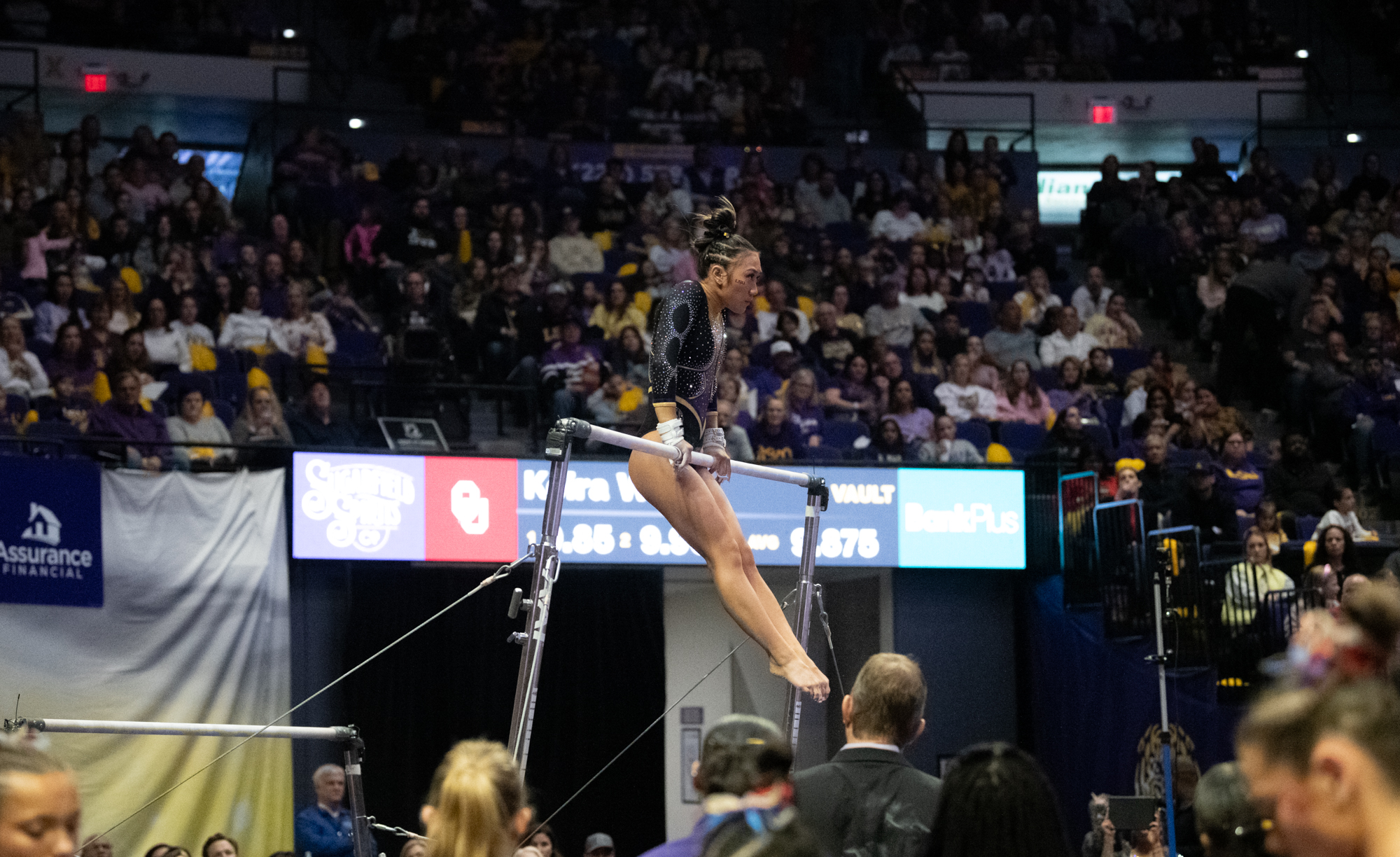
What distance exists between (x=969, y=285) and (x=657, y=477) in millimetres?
8832

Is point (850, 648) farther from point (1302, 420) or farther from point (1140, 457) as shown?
point (1302, 420)

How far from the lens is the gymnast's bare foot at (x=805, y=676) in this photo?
5141 millimetres

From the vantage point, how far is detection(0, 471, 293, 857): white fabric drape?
8.96 meters

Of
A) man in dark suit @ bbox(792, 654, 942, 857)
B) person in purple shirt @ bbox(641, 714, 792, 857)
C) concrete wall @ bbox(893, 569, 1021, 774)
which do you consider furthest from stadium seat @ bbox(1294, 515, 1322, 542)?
person in purple shirt @ bbox(641, 714, 792, 857)

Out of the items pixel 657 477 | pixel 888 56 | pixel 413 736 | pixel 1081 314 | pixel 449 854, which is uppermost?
pixel 888 56

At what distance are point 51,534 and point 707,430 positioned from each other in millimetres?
5153

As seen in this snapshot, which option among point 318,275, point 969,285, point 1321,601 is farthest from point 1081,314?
point 318,275

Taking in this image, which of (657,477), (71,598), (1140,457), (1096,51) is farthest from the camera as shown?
(1096,51)

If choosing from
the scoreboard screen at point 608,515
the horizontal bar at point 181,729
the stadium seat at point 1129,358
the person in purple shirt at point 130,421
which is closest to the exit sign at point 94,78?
the person in purple shirt at point 130,421

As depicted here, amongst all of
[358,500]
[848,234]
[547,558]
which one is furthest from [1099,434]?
[547,558]

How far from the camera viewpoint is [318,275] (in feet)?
41.1

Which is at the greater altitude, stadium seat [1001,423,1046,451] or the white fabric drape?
stadium seat [1001,423,1046,451]

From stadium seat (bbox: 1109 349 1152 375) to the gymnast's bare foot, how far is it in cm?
831

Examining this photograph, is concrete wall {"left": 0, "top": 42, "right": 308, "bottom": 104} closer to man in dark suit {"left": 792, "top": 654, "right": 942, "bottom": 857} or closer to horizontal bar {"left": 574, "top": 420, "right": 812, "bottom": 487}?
horizontal bar {"left": 574, "top": 420, "right": 812, "bottom": 487}
